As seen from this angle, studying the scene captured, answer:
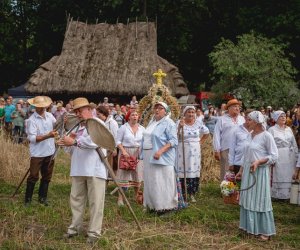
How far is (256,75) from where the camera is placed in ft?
71.7

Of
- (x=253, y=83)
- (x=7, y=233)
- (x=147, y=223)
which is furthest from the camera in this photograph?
(x=253, y=83)

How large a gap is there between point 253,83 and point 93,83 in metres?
7.19

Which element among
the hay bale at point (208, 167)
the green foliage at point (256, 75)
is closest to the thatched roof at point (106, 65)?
the green foliage at point (256, 75)

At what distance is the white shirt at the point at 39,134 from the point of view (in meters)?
8.30

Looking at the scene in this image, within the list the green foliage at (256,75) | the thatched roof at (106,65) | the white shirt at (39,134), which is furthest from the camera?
the thatched roof at (106,65)

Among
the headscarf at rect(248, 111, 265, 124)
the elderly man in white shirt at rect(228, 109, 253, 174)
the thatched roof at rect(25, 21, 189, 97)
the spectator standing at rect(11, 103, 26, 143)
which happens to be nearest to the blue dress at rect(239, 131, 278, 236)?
the headscarf at rect(248, 111, 265, 124)

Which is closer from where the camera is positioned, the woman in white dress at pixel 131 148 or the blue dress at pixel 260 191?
the blue dress at pixel 260 191

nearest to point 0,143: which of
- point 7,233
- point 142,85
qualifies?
point 7,233

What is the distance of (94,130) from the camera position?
612 centimetres

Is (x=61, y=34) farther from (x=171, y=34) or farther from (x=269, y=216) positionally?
(x=269, y=216)

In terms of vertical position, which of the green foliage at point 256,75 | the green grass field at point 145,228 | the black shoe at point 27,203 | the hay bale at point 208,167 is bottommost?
the green grass field at point 145,228

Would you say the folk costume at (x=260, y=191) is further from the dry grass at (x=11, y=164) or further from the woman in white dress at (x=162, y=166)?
the dry grass at (x=11, y=164)

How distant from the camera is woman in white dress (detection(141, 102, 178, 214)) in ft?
26.0

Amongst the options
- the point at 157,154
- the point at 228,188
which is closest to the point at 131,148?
the point at 157,154
